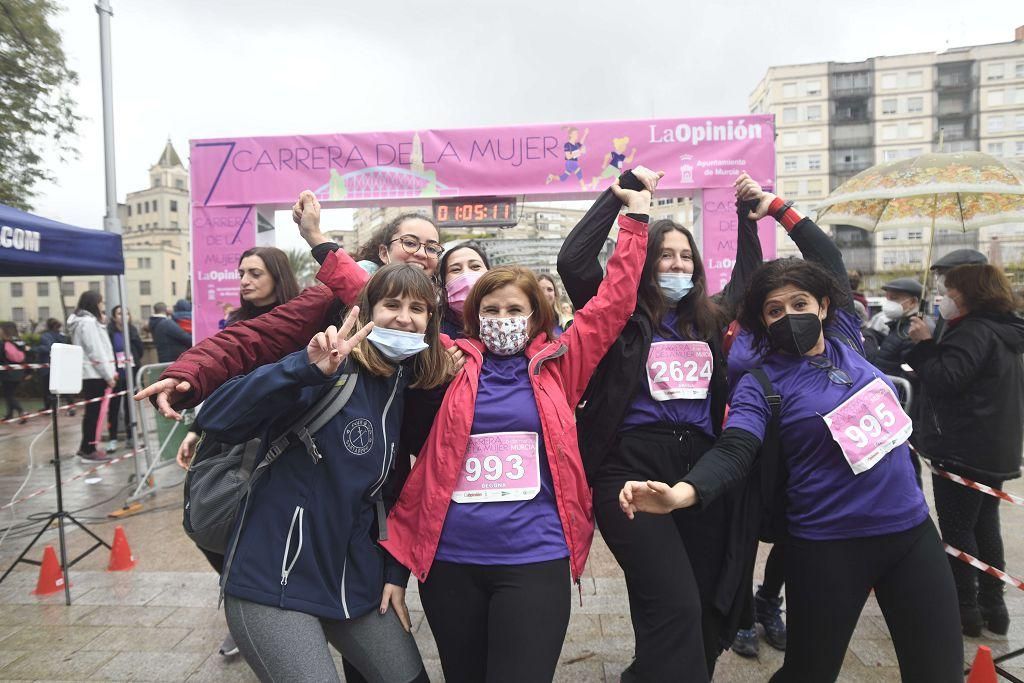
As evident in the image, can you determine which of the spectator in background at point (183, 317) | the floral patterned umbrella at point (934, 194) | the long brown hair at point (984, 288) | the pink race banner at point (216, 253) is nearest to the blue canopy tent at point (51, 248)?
the pink race banner at point (216, 253)

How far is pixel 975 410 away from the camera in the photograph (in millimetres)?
3127

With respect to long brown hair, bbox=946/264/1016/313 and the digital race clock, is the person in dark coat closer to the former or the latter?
long brown hair, bbox=946/264/1016/313

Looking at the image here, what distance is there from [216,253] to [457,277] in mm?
6019

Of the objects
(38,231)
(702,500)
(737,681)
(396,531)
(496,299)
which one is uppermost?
(38,231)

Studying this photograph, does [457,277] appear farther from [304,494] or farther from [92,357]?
[92,357]

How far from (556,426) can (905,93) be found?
85.7 m

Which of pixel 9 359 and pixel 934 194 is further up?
pixel 934 194

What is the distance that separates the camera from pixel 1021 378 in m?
3.18

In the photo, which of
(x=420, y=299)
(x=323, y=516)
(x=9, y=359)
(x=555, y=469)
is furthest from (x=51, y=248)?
(x=9, y=359)

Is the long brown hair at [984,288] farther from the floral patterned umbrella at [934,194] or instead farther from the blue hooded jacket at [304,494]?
the blue hooded jacket at [304,494]

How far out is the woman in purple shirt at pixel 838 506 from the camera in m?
1.95

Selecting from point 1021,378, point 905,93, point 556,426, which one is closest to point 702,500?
point 556,426

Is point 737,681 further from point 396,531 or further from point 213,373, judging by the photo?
point 213,373

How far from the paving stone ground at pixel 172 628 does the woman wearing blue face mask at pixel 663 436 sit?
90cm
